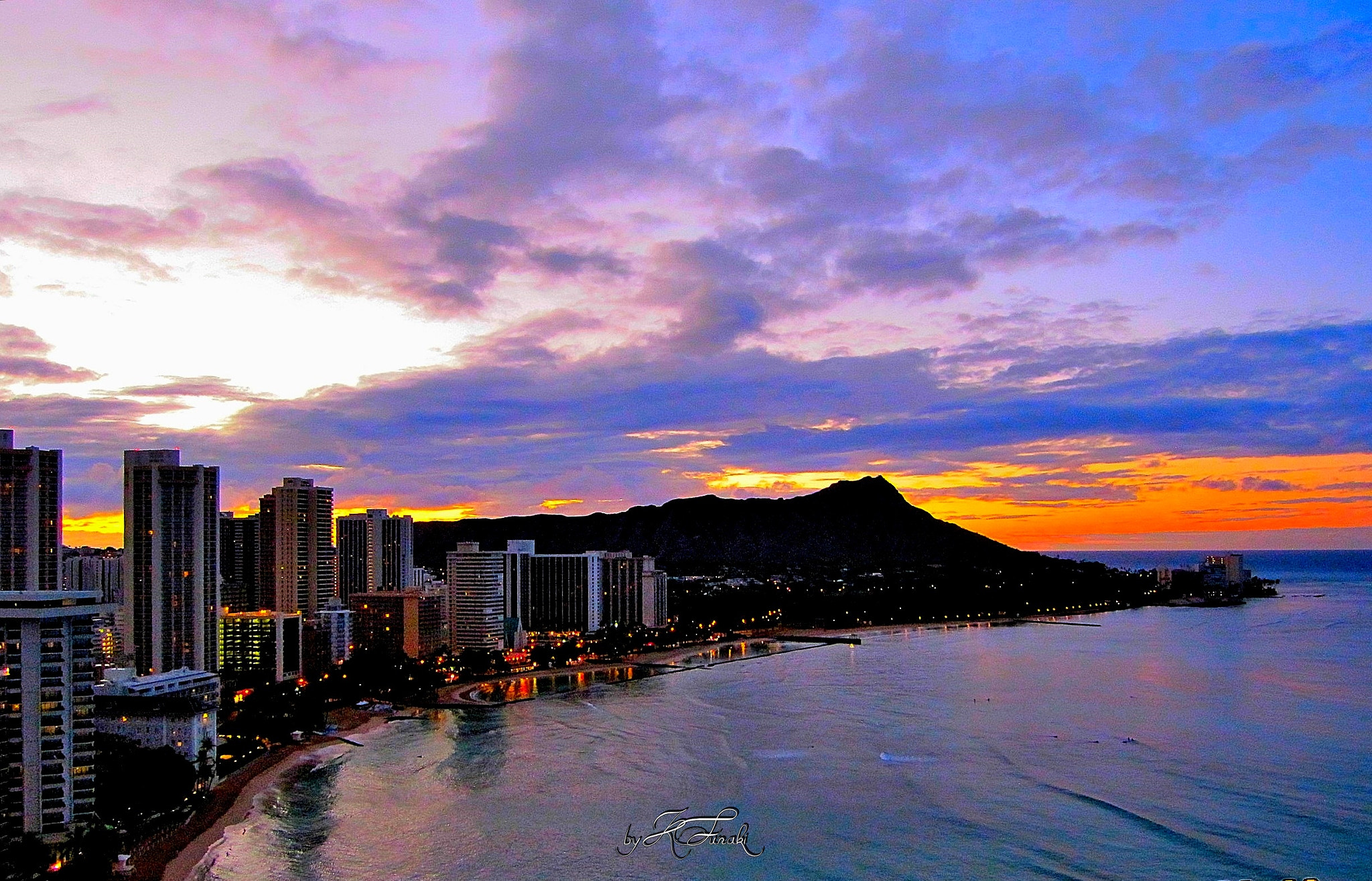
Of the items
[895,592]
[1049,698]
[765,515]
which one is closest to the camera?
[1049,698]

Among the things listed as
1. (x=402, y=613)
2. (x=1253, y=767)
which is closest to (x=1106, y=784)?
(x=1253, y=767)

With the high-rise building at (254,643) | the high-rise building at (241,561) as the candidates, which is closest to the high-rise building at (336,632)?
the high-rise building at (254,643)

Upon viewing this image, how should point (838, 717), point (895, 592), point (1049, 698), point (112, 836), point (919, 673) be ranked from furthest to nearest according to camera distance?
point (895, 592) → point (919, 673) → point (1049, 698) → point (838, 717) → point (112, 836)

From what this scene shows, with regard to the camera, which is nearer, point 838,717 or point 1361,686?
point 838,717

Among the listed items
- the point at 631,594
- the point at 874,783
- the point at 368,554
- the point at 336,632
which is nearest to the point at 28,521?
the point at 336,632

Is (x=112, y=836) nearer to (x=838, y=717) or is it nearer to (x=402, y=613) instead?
(x=838, y=717)
